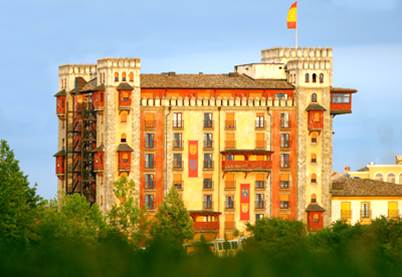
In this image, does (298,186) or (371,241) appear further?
(298,186)

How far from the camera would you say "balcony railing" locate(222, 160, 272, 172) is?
156625 mm

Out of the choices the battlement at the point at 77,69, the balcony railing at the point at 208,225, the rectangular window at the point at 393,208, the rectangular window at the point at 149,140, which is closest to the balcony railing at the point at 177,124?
the rectangular window at the point at 149,140

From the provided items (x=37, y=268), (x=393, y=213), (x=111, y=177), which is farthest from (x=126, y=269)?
(x=393, y=213)

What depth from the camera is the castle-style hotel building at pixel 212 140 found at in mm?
155250

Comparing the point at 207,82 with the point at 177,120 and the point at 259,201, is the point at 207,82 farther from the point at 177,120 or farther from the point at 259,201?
the point at 259,201

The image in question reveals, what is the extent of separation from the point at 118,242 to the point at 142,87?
14384 cm

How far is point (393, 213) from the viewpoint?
16500cm

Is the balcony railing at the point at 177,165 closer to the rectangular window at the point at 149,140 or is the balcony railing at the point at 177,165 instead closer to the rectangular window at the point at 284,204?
the rectangular window at the point at 149,140

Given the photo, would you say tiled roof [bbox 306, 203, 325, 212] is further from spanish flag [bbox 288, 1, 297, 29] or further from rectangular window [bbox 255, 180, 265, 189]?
spanish flag [bbox 288, 1, 297, 29]

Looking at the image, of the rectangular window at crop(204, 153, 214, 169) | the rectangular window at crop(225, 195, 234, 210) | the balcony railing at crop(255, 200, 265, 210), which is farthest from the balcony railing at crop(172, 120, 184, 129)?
the balcony railing at crop(255, 200, 265, 210)

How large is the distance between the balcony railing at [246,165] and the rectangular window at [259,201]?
2.60 m

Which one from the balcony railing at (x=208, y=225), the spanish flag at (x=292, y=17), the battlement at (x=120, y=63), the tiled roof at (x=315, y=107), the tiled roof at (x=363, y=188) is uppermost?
the spanish flag at (x=292, y=17)

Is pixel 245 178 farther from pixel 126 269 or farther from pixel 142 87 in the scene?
pixel 126 269

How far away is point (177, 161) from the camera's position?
157375mm
